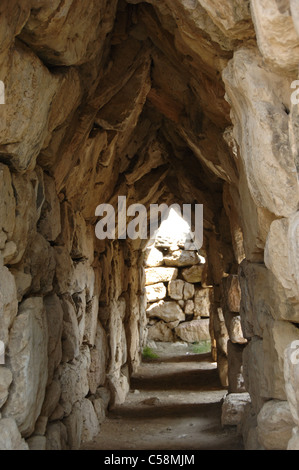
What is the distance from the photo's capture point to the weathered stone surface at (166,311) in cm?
1556

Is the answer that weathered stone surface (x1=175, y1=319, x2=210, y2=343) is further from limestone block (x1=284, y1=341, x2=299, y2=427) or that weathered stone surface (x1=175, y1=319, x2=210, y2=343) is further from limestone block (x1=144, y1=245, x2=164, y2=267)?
limestone block (x1=284, y1=341, x2=299, y2=427)

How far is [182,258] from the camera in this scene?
52.0 ft

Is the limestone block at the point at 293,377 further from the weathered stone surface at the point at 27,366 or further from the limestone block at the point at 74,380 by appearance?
the limestone block at the point at 74,380

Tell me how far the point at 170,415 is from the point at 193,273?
9.38m

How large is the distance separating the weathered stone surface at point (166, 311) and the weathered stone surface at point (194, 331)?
0.40 meters

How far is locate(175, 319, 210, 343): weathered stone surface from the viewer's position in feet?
49.4

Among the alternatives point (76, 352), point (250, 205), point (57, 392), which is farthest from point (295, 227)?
point (76, 352)

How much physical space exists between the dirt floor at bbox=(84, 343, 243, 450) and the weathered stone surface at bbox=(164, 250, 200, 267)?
504 centimetres

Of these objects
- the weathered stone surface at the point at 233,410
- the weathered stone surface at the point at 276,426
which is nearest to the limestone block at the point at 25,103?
the weathered stone surface at the point at 276,426

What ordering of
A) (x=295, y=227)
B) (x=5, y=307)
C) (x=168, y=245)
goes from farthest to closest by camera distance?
1. (x=168, y=245)
2. (x=5, y=307)
3. (x=295, y=227)

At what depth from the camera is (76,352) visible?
4.93 metres

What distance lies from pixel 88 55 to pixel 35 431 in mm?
3015

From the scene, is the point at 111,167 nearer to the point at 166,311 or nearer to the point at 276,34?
the point at 276,34
